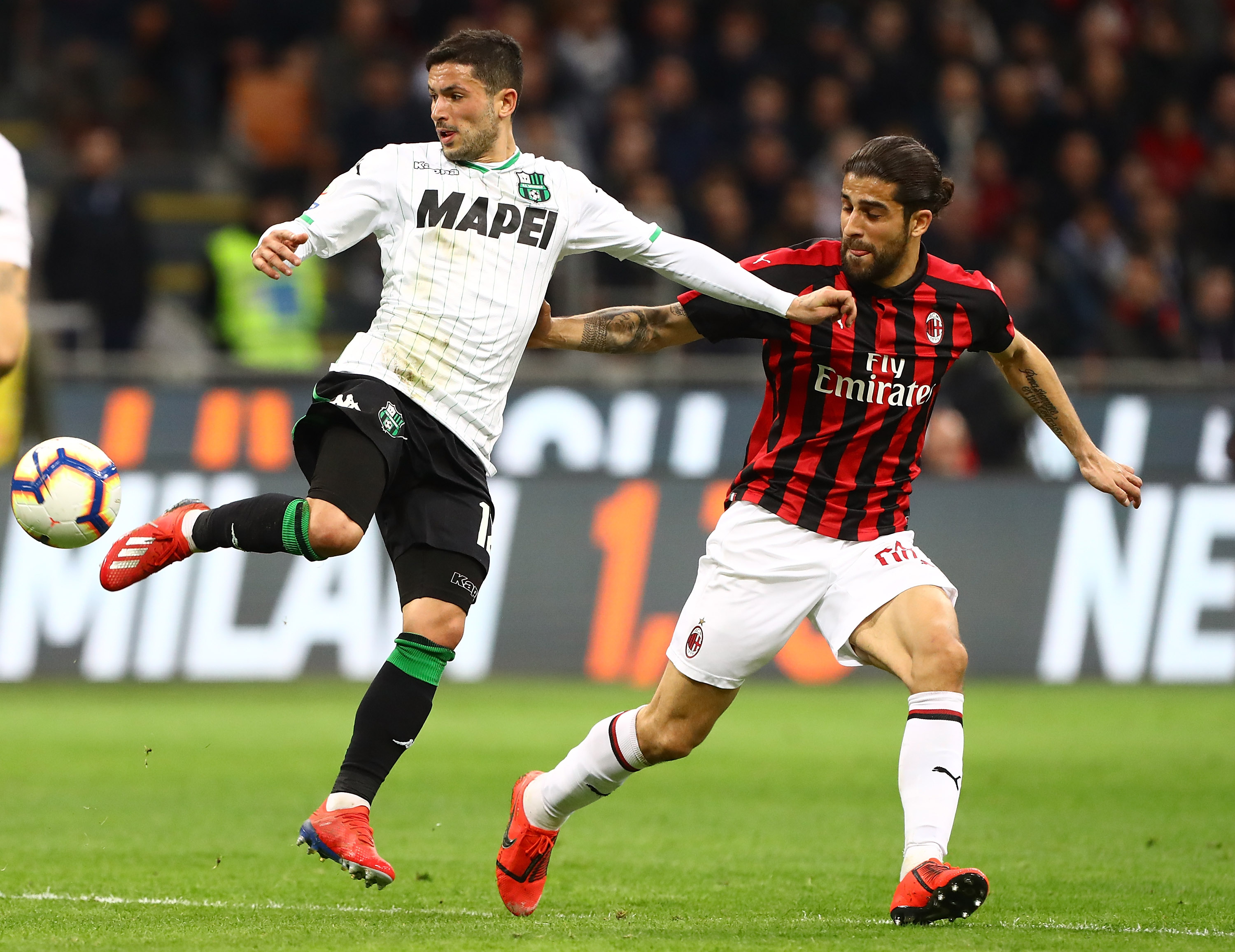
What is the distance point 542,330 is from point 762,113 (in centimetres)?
1075

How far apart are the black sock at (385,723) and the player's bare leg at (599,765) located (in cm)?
47

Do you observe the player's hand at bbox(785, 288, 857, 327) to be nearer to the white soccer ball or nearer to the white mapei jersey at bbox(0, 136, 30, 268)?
the white soccer ball

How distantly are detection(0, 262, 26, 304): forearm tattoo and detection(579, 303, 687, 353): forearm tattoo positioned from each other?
211cm

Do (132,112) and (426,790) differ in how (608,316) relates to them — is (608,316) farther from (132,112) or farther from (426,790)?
(132,112)

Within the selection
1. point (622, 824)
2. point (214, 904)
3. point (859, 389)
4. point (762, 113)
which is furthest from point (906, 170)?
point (762, 113)

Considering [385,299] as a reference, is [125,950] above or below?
below

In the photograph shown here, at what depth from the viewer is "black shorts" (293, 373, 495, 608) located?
19.0ft

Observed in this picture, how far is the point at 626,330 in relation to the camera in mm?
6285

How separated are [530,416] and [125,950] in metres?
9.13

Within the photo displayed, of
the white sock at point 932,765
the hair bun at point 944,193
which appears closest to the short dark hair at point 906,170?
the hair bun at point 944,193

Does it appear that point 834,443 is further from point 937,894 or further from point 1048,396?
point 937,894

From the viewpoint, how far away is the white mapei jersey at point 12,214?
15.3ft

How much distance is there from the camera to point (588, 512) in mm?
13055

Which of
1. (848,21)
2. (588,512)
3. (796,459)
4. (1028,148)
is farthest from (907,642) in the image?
(848,21)
